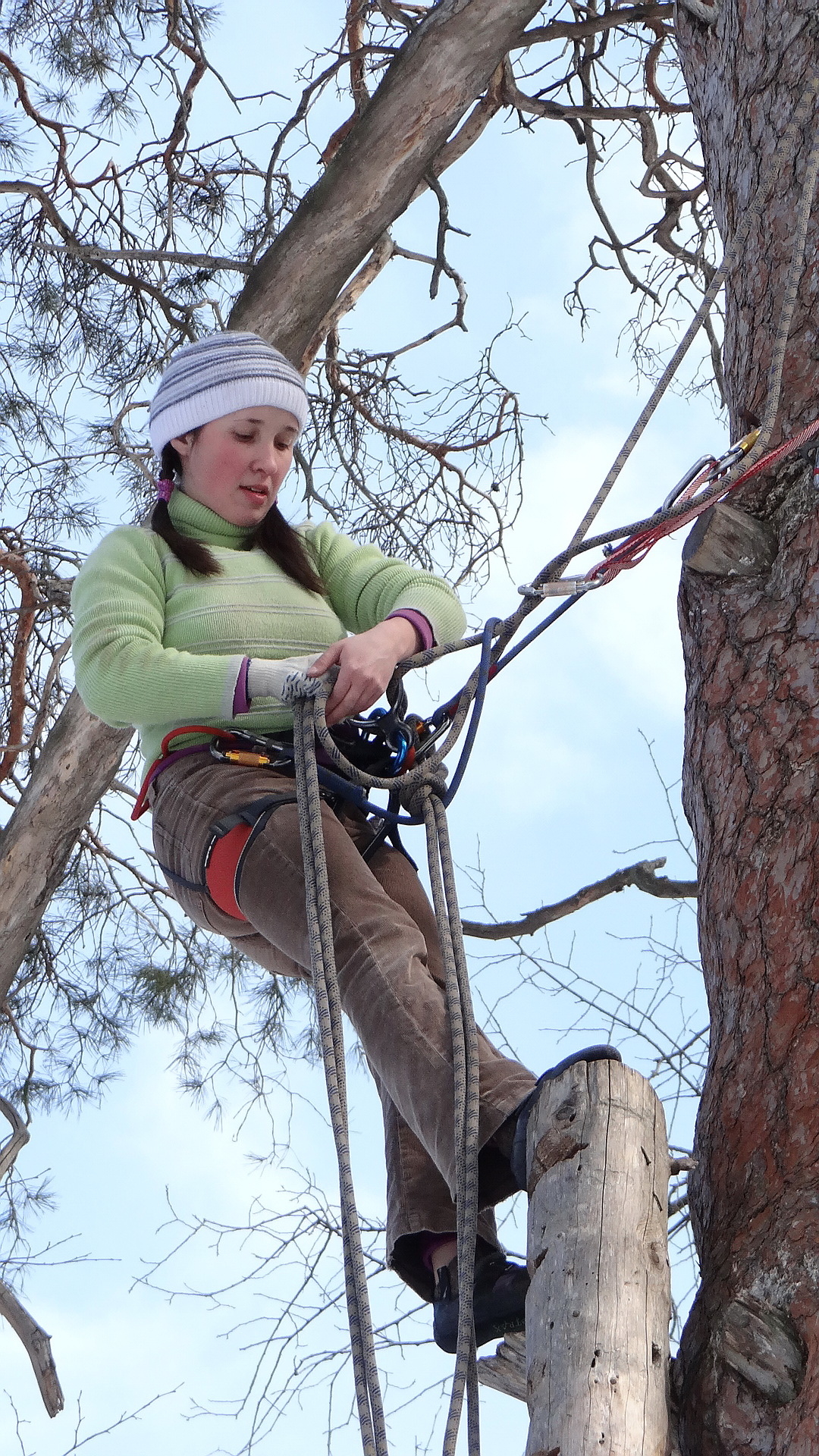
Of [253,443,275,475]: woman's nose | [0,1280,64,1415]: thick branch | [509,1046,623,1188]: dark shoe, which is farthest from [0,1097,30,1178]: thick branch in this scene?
[509,1046,623,1188]: dark shoe

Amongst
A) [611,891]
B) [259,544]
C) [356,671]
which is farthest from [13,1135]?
[356,671]

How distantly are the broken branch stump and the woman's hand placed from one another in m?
0.53

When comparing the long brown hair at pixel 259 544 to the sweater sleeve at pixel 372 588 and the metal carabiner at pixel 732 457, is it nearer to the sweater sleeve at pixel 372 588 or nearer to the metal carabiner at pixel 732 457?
the sweater sleeve at pixel 372 588

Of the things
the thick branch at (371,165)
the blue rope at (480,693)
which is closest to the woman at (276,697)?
the blue rope at (480,693)

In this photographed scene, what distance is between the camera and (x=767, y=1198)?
1.34 metres

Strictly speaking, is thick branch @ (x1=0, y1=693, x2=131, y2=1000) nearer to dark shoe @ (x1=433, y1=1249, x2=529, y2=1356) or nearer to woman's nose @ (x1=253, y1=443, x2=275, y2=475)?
woman's nose @ (x1=253, y1=443, x2=275, y2=475)

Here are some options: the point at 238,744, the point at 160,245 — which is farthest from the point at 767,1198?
the point at 160,245

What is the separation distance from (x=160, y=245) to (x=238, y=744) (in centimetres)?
243

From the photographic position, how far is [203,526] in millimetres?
2021

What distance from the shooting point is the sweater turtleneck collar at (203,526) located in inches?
79.4

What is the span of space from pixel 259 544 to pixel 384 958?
0.73m

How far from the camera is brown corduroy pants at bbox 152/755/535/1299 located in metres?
1.46

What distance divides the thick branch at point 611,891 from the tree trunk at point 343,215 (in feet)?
2.89

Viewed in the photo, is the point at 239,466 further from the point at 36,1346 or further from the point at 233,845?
the point at 36,1346
